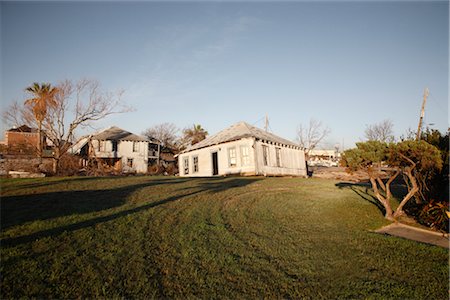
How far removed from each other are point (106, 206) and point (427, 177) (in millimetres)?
11898

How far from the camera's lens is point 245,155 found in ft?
63.7

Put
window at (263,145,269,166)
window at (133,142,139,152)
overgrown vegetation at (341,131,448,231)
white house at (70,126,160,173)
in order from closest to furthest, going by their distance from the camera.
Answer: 1. overgrown vegetation at (341,131,448,231)
2. window at (263,145,269,166)
3. white house at (70,126,160,173)
4. window at (133,142,139,152)

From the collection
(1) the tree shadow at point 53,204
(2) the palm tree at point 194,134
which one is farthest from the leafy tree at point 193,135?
(1) the tree shadow at point 53,204

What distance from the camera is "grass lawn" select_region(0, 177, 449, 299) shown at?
3.46 m

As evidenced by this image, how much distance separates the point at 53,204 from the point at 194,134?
4149cm

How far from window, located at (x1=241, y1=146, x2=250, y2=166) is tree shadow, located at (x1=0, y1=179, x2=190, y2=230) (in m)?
11.9

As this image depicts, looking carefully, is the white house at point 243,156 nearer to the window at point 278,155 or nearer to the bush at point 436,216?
the window at point 278,155

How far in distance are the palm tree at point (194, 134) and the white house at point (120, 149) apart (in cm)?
932

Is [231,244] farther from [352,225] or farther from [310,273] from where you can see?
[352,225]

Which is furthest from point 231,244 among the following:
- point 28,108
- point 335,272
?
point 28,108

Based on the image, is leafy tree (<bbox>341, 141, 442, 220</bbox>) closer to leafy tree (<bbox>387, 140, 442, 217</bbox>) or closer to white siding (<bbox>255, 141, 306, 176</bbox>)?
leafy tree (<bbox>387, 140, 442, 217</bbox>)

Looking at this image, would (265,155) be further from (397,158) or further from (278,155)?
(397,158)

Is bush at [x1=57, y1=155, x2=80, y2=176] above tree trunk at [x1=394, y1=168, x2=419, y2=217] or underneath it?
above

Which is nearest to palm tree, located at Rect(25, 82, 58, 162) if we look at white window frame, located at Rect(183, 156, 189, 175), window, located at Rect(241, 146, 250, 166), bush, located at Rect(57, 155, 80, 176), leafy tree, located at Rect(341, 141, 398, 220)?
bush, located at Rect(57, 155, 80, 176)
